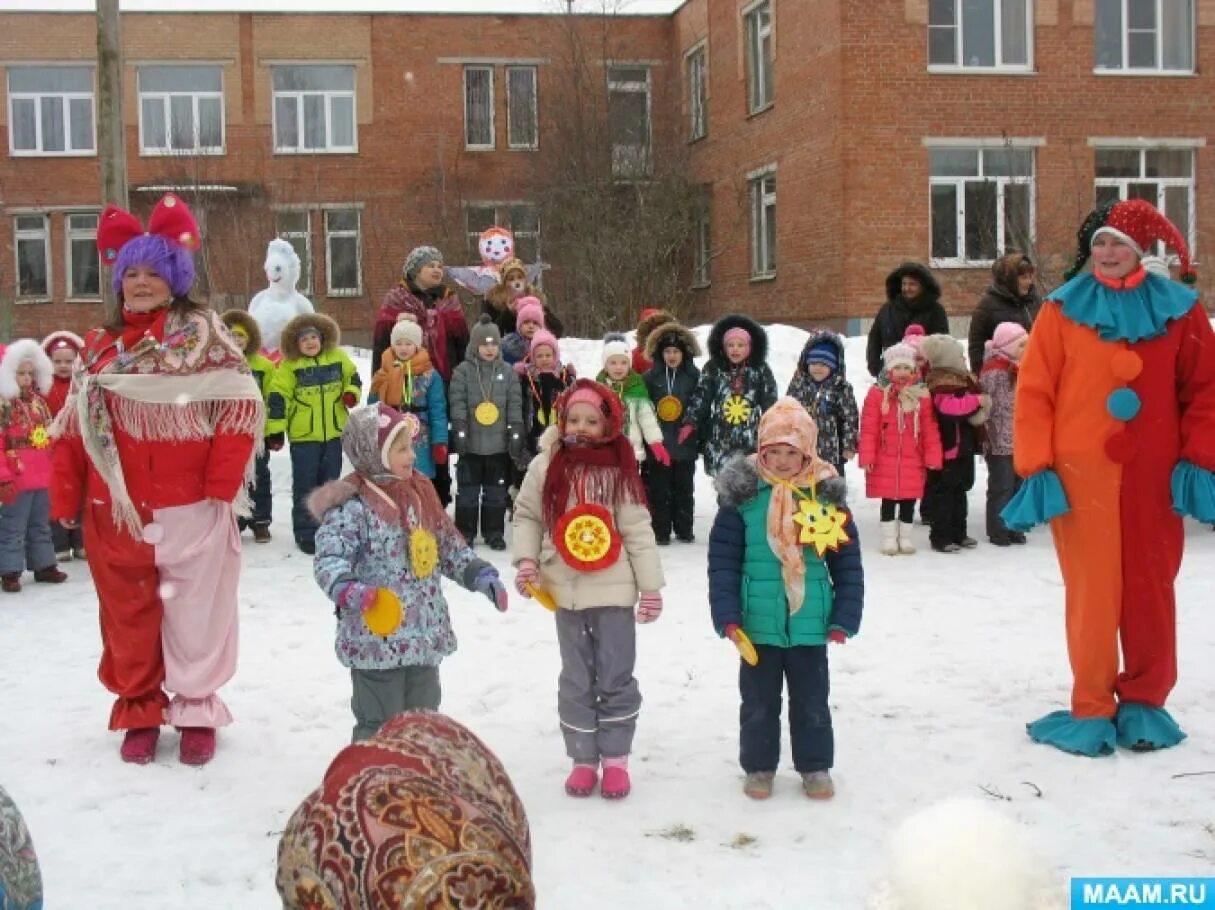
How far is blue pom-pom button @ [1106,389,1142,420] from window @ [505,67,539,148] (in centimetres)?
2685

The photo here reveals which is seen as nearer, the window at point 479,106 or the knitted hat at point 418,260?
the knitted hat at point 418,260

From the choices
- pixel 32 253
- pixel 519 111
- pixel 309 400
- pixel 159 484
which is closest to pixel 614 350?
pixel 309 400

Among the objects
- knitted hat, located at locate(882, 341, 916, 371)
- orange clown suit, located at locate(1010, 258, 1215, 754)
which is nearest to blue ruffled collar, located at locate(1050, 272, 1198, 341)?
orange clown suit, located at locate(1010, 258, 1215, 754)

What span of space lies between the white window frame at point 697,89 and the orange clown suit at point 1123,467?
→ 78.3 feet

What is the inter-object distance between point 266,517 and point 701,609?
437 centimetres

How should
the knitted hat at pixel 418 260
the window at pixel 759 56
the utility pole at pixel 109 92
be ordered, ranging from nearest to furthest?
the knitted hat at pixel 418 260, the utility pole at pixel 109 92, the window at pixel 759 56

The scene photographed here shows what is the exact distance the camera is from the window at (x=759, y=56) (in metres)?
25.6

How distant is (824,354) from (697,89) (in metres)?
20.3

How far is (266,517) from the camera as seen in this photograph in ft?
36.1

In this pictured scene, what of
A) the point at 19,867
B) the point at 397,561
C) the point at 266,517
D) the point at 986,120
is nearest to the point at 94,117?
the point at 986,120

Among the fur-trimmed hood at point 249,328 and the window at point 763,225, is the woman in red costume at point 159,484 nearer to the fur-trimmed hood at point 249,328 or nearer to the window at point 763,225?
the fur-trimmed hood at point 249,328

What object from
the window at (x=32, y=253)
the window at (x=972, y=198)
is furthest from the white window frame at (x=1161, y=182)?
the window at (x=32, y=253)

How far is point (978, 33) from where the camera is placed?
2288 centimetres

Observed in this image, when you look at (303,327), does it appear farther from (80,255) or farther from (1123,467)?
(80,255)
